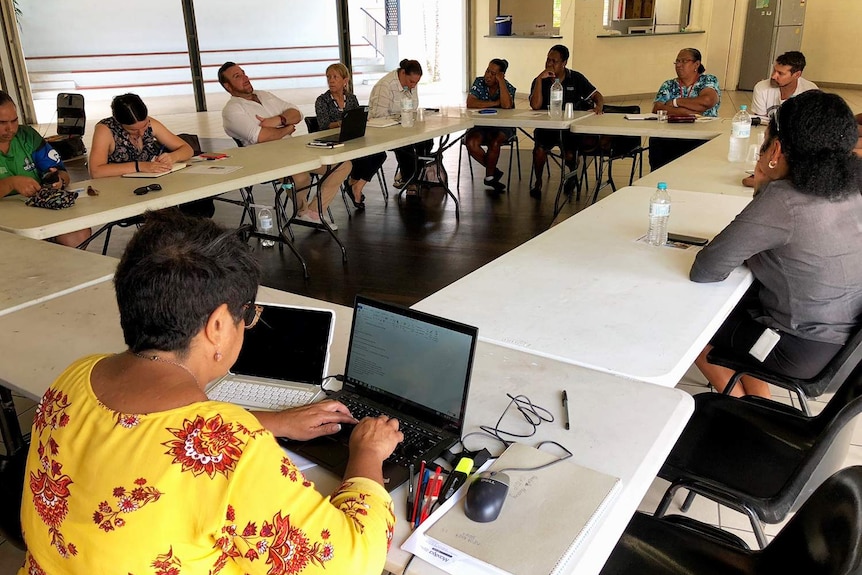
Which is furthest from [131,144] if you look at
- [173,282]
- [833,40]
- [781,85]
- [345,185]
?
[833,40]

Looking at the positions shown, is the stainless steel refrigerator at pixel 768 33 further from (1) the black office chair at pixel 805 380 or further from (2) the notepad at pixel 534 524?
(2) the notepad at pixel 534 524

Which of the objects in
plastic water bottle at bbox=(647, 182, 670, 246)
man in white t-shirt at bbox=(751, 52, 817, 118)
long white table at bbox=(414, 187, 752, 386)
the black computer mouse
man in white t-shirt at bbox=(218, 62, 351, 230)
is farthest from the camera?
man in white t-shirt at bbox=(218, 62, 351, 230)

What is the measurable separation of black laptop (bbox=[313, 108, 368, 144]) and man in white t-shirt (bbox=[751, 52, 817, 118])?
274 centimetres

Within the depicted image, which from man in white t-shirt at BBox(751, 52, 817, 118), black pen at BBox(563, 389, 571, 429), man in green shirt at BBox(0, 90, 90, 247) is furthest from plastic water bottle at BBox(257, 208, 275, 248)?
black pen at BBox(563, 389, 571, 429)

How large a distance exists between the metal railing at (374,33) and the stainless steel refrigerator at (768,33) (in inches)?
255

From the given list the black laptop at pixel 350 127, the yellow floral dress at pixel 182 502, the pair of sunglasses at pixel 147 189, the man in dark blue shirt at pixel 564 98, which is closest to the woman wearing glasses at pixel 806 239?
the yellow floral dress at pixel 182 502

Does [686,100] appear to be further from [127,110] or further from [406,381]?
[406,381]

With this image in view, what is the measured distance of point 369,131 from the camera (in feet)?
16.2

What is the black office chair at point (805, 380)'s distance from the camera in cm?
193

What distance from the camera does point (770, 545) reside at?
4.30 ft

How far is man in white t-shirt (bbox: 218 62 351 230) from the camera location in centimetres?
492

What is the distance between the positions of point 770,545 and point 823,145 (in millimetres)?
1184

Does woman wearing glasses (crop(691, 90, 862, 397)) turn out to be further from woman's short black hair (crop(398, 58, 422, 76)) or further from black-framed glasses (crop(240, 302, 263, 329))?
woman's short black hair (crop(398, 58, 422, 76))

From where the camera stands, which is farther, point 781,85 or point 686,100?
point 686,100
